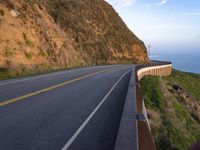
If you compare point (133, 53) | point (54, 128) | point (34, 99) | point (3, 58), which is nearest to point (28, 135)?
point (54, 128)

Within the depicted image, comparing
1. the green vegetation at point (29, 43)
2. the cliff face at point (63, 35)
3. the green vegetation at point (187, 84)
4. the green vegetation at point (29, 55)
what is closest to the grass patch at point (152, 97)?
the cliff face at point (63, 35)

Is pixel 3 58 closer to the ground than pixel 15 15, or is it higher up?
closer to the ground

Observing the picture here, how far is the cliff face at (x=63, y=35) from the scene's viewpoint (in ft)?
125

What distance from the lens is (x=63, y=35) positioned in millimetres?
58906

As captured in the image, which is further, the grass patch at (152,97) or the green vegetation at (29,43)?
the green vegetation at (29,43)

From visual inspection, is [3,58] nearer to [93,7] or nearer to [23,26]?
[23,26]

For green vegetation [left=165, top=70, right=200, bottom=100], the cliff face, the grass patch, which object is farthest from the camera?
green vegetation [left=165, top=70, right=200, bottom=100]

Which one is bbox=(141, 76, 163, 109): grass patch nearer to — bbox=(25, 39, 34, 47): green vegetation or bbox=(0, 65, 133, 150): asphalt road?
bbox=(0, 65, 133, 150): asphalt road

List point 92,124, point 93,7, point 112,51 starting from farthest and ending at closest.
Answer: point 93,7
point 112,51
point 92,124

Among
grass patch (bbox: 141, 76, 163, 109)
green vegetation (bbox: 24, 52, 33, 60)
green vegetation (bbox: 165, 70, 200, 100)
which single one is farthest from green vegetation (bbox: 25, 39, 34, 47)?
green vegetation (bbox: 165, 70, 200, 100)

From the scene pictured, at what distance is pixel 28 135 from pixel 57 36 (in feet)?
147

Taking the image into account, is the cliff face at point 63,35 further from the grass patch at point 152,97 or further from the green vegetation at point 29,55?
the grass patch at point 152,97

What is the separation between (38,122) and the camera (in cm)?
1012

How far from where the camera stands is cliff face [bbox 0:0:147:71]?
3816 cm
